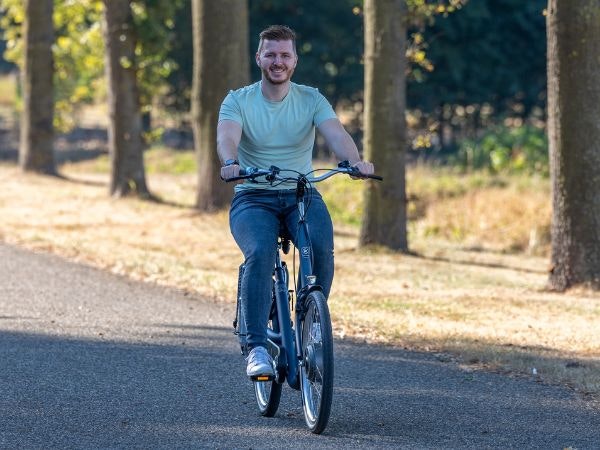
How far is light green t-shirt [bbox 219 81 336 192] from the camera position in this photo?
22.8 ft

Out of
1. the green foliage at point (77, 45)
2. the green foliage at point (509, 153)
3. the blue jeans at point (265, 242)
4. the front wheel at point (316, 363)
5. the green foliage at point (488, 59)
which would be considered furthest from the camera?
the green foliage at point (488, 59)

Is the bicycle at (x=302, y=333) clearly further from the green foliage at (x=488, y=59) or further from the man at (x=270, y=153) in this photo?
the green foliage at (x=488, y=59)

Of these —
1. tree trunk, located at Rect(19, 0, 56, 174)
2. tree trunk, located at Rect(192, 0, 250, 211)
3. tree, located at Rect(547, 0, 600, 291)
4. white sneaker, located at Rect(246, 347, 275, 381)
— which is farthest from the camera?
tree trunk, located at Rect(19, 0, 56, 174)

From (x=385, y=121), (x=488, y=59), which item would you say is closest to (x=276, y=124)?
(x=385, y=121)

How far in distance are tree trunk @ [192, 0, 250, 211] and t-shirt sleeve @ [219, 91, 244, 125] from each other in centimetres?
1080

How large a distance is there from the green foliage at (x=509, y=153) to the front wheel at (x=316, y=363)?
1589 centimetres

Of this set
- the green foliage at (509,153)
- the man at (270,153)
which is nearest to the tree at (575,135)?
the man at (270,153)

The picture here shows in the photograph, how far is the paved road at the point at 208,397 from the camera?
6.62 m

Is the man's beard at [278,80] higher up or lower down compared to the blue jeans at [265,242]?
higher up

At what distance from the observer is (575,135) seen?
39.9 feet

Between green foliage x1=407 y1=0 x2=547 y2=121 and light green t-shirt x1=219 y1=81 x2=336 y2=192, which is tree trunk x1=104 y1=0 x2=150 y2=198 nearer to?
green foliage x1=407 y1=0 x2=547 y2=121

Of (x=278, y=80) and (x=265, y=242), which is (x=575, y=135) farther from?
(x=265, y=242)

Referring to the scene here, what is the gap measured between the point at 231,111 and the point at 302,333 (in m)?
1.21

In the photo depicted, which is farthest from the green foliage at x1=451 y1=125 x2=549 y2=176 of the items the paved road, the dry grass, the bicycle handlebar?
the bicycle handlebar
